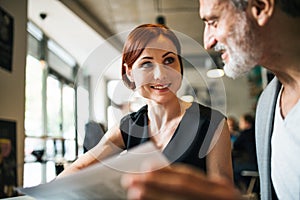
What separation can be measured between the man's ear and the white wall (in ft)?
9.66

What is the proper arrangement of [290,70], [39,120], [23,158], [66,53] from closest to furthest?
1. [290,70]
2. [23,158]
3. [39,120]
4. [66,53]

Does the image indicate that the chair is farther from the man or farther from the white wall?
the white wall

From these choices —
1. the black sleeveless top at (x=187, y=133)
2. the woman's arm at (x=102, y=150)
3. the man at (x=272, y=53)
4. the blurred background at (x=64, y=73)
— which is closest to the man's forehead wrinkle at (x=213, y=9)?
the man at (x=272, y=53)

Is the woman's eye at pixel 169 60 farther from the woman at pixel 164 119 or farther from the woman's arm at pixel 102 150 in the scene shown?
the woman's arm at pixel 102 150

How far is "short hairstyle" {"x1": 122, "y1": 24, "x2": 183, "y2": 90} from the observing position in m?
0.89

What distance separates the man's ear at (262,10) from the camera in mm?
773

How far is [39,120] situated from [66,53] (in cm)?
162

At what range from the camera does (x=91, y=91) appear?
0.92 m

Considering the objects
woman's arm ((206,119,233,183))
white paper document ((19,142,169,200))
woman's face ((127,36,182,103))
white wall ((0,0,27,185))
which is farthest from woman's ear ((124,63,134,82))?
white wall ((0,0,27,185))

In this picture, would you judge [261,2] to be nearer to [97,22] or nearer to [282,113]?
[282,113]

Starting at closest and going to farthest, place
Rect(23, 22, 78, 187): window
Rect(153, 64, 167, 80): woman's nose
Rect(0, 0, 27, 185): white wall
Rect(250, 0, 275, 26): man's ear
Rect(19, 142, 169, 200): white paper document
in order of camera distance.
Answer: Rect(19, 142, 169, 200): white paper document
Rect(250, 0, 275, 26): man's ear
Rect(153, 64, 167, 80): woman's nose
Rect(0, 0, 27, 185): white wall
Rect(23, 22, 78, 187): window

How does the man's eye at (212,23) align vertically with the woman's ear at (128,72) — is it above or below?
above

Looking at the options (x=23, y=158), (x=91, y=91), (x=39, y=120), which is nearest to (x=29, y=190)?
(x=91, y=91)

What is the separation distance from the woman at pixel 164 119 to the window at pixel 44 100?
116 inches
